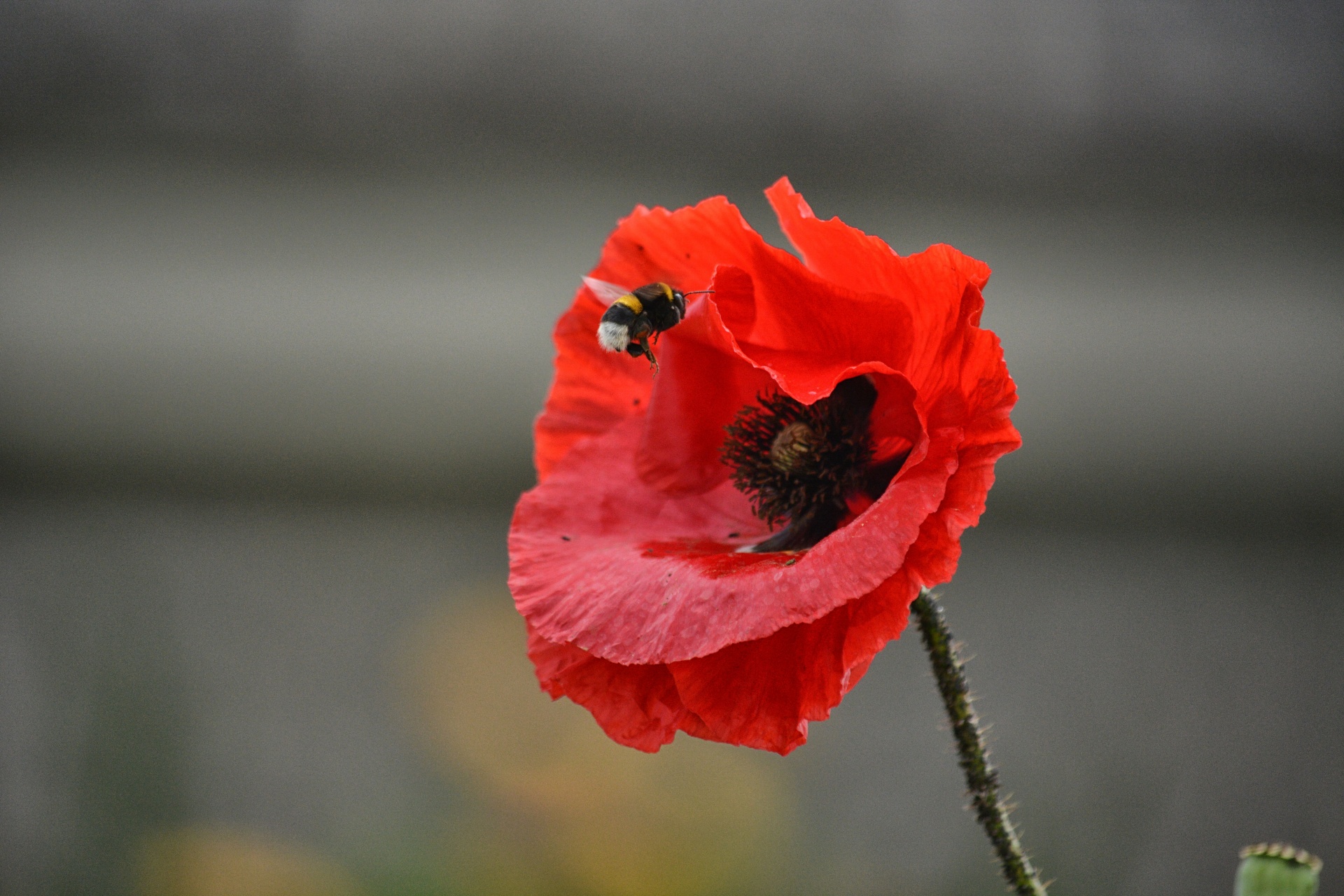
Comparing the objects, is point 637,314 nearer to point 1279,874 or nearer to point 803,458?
point 803,458

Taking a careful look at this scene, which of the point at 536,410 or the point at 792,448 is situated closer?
the point at 792,448

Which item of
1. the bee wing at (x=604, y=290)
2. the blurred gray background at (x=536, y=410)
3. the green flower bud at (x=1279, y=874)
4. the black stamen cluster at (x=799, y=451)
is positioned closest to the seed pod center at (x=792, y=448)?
the black stamen cluster at (x=799, y=451)

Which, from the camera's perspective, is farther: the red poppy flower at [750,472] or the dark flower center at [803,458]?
the dark flower center at [803,458]

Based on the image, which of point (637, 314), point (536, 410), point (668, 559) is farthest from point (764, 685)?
point (536, 410)

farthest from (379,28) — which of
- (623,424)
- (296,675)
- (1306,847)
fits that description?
(1306,847)

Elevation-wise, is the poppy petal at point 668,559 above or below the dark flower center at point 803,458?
below

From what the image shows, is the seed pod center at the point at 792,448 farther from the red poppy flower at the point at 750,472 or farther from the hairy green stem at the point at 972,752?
the hairy green stem at the point at 972,752

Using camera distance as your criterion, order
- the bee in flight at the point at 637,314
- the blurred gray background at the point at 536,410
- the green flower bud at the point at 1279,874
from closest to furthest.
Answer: the green flower bud at the point at 1279,874, the bee in flight at the point at 637,314, the blurred gray background at the point at 536,410
